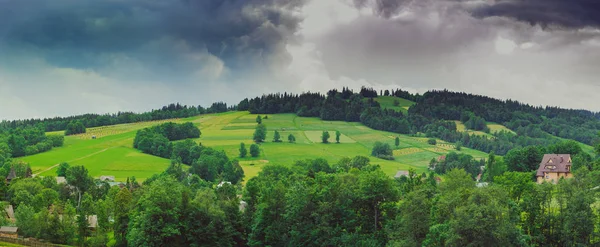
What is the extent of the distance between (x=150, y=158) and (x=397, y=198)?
3303 inches

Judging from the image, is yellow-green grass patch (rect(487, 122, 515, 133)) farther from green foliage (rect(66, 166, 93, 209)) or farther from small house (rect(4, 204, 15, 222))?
small house (rect(4, 204, 15, 222))

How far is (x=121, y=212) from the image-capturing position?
60750mm

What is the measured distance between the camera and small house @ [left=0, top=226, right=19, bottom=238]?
2236 inches

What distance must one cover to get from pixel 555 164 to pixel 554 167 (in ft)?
1.93

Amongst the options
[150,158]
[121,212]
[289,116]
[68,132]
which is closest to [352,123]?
[289,116]

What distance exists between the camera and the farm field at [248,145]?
11862cm

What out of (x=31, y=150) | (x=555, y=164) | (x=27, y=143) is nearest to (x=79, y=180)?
(x=31, y=150)

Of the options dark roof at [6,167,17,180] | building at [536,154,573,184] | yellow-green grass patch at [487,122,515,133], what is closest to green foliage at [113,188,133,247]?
dark roof at [6,167,17,180]

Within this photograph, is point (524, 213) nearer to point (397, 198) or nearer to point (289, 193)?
point (397, 198)

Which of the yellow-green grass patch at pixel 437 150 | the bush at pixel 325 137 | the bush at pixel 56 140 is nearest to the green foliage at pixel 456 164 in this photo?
the yellow-green grass patch at pixel 437 150

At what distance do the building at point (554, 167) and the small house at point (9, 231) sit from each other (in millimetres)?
72640

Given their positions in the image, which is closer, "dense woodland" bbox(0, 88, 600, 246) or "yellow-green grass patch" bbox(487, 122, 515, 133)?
"dense woodland" bbox(0, 88, 600, 246)

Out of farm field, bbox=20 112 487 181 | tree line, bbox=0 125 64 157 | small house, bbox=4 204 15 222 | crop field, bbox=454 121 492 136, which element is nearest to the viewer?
small house, bbox=4 204 15 222

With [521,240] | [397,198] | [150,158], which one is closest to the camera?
[521,240]
